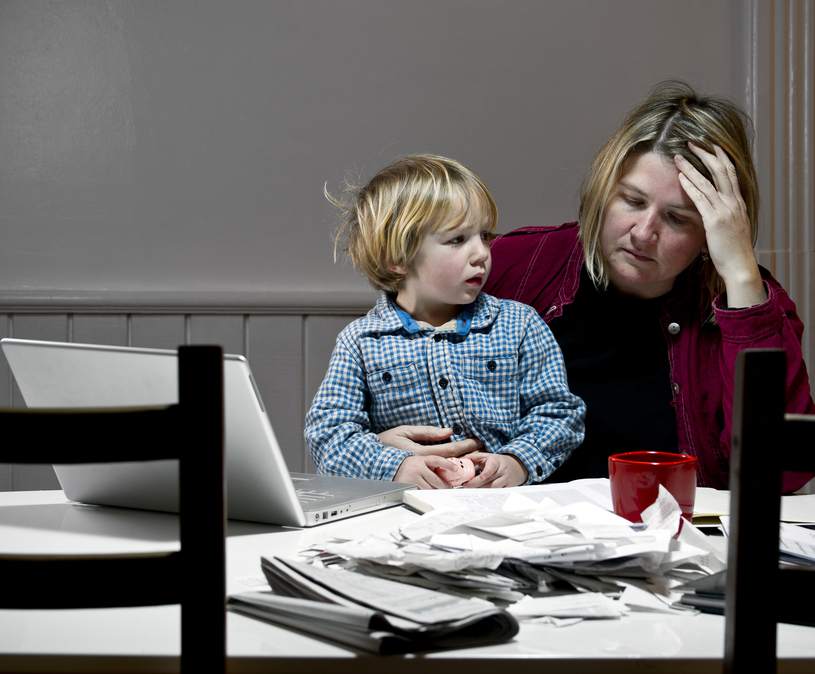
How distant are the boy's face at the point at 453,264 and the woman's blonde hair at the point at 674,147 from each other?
24 cm

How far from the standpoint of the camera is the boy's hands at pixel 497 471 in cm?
112

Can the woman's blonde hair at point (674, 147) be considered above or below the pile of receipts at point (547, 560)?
above

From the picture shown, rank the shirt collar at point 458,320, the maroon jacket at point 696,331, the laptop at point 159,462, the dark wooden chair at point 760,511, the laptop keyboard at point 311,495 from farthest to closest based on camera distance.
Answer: the shirt collar at point 458,320, the maroon jacket at point 696,331, the laptop keyboard at point 311,495, the laptop at point 159,462, the dark wooden chair at point 760,511

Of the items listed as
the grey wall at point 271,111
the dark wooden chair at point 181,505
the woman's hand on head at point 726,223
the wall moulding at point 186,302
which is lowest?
the dark wooden chair at point 181,505

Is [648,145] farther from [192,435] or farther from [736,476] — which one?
[192,435]

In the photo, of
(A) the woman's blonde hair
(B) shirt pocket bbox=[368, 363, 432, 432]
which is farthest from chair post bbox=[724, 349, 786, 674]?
(A) the woman's blonde hair

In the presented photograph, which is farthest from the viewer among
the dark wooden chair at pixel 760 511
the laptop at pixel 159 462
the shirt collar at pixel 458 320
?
the shirt collar at pixel 458 320

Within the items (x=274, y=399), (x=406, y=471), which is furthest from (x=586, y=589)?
(x=274, y=399)

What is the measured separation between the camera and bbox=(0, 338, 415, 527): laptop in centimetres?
69

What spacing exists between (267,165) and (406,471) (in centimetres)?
128

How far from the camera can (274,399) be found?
2.13 meters

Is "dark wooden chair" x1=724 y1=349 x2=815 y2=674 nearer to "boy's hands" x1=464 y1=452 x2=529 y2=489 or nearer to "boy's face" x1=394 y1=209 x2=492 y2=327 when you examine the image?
"boy's hands" x1=464 y1=452 x2=529 y2=489

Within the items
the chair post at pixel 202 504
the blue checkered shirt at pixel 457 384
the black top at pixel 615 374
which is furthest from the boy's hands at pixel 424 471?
the chair post at pixel 202 504

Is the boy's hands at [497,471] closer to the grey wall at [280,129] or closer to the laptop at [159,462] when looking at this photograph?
the laptop at [159,462]
